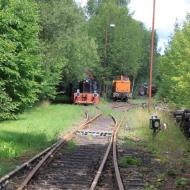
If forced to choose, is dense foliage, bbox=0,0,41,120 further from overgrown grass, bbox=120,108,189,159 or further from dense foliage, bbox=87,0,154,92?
dense foliage, bbox=87,0,154,92

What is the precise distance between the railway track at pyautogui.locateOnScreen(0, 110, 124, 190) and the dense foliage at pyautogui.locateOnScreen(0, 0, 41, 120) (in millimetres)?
8107

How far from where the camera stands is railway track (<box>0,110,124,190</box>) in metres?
11.7

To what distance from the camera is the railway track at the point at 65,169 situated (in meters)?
11.7

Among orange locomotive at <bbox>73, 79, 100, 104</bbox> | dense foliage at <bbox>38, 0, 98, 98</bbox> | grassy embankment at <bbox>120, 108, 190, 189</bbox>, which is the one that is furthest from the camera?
orange locomotive at <bbox>73, 79, 100, 104</bbox>

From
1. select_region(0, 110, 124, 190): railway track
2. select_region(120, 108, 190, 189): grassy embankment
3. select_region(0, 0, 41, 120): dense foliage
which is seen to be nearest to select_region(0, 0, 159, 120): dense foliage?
select_region(0, 0, 41, 120): dense foliage

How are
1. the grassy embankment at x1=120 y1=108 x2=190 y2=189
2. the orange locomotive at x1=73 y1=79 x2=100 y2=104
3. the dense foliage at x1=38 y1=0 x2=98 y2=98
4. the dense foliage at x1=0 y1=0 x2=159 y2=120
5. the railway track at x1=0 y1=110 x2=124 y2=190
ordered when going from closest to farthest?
the railway track at x1=0 y1=110 x2=124 y2=190 → the grassy embankment at x1=120 y1=108 x2=190 y2=189 → the dense foliage at x1=0 y1=0 x2=159 y2=120 → the dense foliage at x1=38 y1=0 x2=98 y2=98 → the orange locomotive at x1=73 y1=79 x2=100 y2=104

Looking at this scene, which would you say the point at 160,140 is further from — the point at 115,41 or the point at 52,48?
the point at 115,41

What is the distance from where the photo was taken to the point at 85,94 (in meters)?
57.5

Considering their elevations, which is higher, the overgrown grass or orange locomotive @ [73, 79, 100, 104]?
orange locomotive @ [73, 79, 100, 104]

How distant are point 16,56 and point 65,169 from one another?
15.0 m

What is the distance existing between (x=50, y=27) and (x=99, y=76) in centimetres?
3574

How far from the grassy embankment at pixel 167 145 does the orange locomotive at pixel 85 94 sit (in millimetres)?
27941

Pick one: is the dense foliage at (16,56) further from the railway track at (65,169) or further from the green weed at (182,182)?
the green weed at (182,182)

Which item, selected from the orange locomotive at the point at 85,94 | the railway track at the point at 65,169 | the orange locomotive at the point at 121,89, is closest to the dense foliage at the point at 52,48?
the orange locomotive at the point at 85,94
